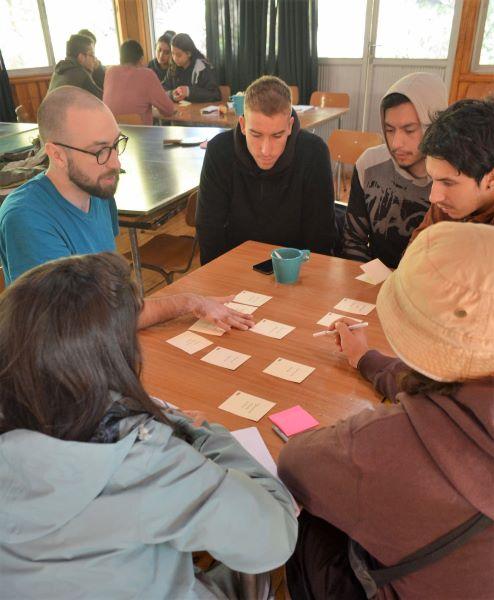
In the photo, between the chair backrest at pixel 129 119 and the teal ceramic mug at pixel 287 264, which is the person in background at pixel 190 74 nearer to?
the chair backrest at pixel 129 119

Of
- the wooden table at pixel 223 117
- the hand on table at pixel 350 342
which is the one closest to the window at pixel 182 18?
the wooden table at pixel 223 117

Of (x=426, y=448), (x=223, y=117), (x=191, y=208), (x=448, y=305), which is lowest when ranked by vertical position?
(x=191, y=208)

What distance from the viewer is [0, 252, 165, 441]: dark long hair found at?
689 mm

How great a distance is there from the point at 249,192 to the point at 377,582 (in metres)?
1.78

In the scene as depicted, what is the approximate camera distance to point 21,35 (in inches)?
241

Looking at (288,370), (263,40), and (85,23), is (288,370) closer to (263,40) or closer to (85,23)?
(263,40)

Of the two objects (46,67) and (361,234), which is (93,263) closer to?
(361,234)

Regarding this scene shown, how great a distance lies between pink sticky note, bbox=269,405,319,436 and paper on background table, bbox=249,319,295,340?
33 cm

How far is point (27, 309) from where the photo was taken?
70cm

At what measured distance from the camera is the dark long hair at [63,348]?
69 cm

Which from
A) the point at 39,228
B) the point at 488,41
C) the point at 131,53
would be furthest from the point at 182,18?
the point at 39,228

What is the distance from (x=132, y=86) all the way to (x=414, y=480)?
15.6 ft

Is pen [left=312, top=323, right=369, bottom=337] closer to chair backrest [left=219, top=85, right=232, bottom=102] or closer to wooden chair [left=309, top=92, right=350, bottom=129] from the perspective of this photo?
wooden chair [left=309, top=92, right=350, bottom=129]

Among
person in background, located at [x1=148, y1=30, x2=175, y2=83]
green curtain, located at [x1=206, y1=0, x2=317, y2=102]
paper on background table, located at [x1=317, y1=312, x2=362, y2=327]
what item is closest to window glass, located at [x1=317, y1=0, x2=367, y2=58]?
green curtain, located at [x1=206, y1=0, x2=317, y2=102]
